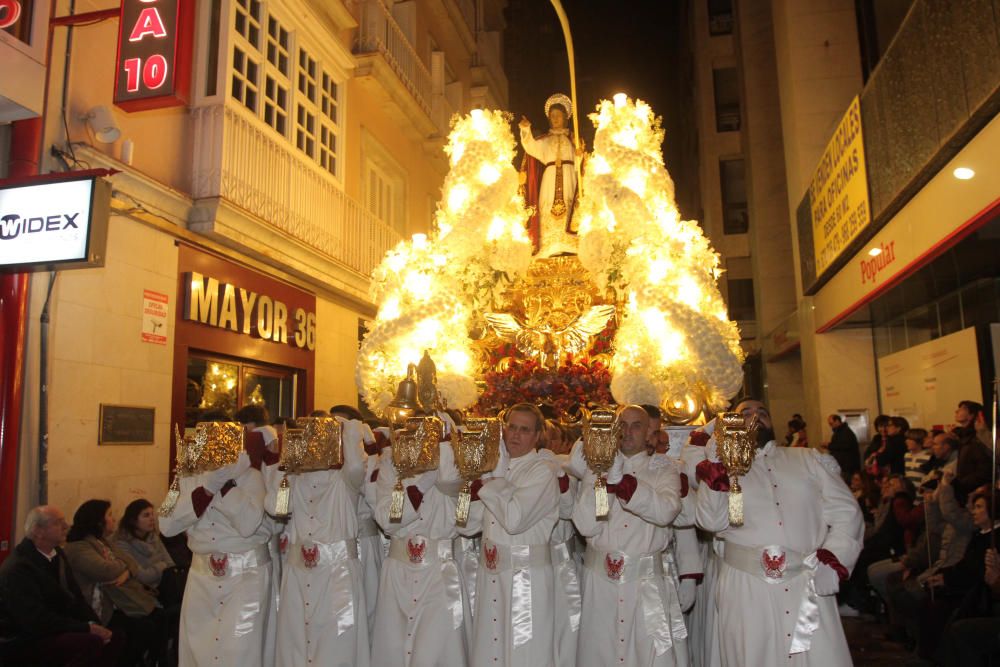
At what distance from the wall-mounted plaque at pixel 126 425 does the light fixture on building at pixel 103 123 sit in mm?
2498

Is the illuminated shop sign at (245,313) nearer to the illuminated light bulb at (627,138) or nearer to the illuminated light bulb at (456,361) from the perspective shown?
the illuminated light bulb at (456,361)

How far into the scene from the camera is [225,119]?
931cm

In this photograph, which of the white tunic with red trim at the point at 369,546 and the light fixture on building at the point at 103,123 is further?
the light fixture on building at the point at 103,123

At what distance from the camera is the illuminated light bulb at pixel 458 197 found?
879 cm

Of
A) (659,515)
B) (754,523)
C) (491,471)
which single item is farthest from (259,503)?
(754,523)

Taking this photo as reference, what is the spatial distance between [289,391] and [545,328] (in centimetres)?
478

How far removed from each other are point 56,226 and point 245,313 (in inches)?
158

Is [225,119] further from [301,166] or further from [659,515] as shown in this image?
[659,515]

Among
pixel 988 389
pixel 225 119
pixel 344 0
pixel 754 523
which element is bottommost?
pixel 754 523

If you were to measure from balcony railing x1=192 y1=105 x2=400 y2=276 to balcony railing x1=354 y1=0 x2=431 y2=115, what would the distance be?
115 inches

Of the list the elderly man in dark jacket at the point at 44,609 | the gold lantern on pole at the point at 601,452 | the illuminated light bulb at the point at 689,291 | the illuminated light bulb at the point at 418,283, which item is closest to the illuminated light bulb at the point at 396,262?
the illuminated light bulb at the point at 418,283

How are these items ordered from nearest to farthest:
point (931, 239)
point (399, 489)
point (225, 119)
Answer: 1. point (399, 489)
2. point (931, 239)
3. point (225, 119)

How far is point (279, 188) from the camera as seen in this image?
10508 mm

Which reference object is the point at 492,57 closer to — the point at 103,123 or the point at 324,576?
the point at 103,123
